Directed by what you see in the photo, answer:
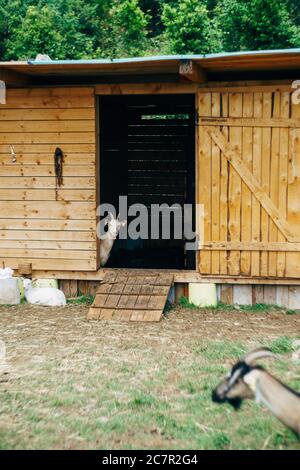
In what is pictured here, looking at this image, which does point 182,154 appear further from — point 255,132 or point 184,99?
point 255,132

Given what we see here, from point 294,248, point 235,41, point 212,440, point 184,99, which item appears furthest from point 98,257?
point 235,41

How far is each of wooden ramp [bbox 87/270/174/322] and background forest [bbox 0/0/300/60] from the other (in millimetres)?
15858

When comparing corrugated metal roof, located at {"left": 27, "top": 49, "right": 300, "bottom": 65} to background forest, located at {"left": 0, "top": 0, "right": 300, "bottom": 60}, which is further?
background forest, located at {"left": 0, "top": 0, "right": 300, "bottom": 60}

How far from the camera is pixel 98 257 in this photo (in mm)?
8828

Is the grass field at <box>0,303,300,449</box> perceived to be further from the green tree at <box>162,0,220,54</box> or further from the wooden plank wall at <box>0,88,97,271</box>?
the green tree at <box>162,0,220,54</box>

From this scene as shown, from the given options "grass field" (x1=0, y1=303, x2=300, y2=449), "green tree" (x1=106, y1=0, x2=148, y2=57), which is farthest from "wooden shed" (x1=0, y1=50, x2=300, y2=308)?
"green tree" (x1=106, y1=0, x2=148, y2=57)

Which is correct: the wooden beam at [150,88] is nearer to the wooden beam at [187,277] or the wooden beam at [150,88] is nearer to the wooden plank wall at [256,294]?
the wooden beam at [187,277]

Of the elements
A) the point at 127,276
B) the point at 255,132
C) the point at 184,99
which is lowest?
the point at 127,276

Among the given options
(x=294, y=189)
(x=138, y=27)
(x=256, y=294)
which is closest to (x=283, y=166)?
(x=294, y=189)

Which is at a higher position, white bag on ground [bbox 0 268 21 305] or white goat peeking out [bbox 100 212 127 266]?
white goat peeking out [bbox 100 212 127 266]

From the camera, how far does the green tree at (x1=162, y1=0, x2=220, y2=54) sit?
77.6 ft

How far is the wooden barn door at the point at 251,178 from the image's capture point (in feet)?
26.9
